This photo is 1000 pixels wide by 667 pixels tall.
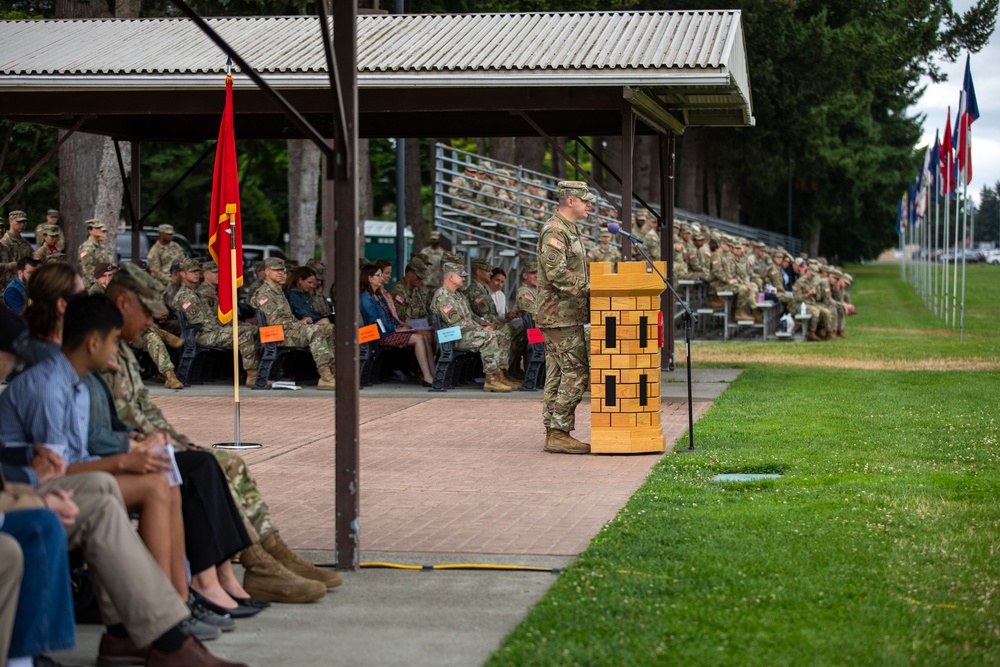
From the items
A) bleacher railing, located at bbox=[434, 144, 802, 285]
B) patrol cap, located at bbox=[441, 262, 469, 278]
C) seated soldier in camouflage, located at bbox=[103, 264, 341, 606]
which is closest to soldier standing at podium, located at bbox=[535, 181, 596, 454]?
seated soldier in camouflage, located at bbox=[103, 264, 341, 606]

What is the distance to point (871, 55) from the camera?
38812mm

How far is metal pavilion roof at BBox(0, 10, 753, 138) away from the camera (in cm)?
1559

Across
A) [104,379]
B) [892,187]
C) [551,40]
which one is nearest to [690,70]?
[551,40]

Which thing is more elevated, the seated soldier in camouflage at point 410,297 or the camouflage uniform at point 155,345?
Answer: the seated soldier in camouflage at point 410,297

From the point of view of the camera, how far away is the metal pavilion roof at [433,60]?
1559cm

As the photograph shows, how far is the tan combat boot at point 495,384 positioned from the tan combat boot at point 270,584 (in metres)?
10.8

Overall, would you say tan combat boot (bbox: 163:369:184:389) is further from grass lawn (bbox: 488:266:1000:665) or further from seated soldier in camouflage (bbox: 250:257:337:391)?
grass lawn (bbox: 488:266:1000:665)

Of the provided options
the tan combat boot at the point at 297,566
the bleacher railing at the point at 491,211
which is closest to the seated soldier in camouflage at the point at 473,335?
the bleacher railing at the point at 491,211

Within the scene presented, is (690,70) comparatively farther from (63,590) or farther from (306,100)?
(63,590)

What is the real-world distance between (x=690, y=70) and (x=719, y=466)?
6050 mm

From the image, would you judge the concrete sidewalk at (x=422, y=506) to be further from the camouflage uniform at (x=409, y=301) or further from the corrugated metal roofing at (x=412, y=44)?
the corrugated metal roofing at (x=412, y=44)

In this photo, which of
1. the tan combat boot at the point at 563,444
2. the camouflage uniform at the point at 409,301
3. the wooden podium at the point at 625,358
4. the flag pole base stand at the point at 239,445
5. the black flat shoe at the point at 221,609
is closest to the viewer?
the black flat shoe at the point at 221,609

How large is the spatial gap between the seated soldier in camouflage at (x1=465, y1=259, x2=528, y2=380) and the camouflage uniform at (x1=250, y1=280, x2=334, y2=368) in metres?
2.00

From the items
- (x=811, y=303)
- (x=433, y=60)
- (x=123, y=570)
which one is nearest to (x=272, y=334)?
(x=433, y=60)
